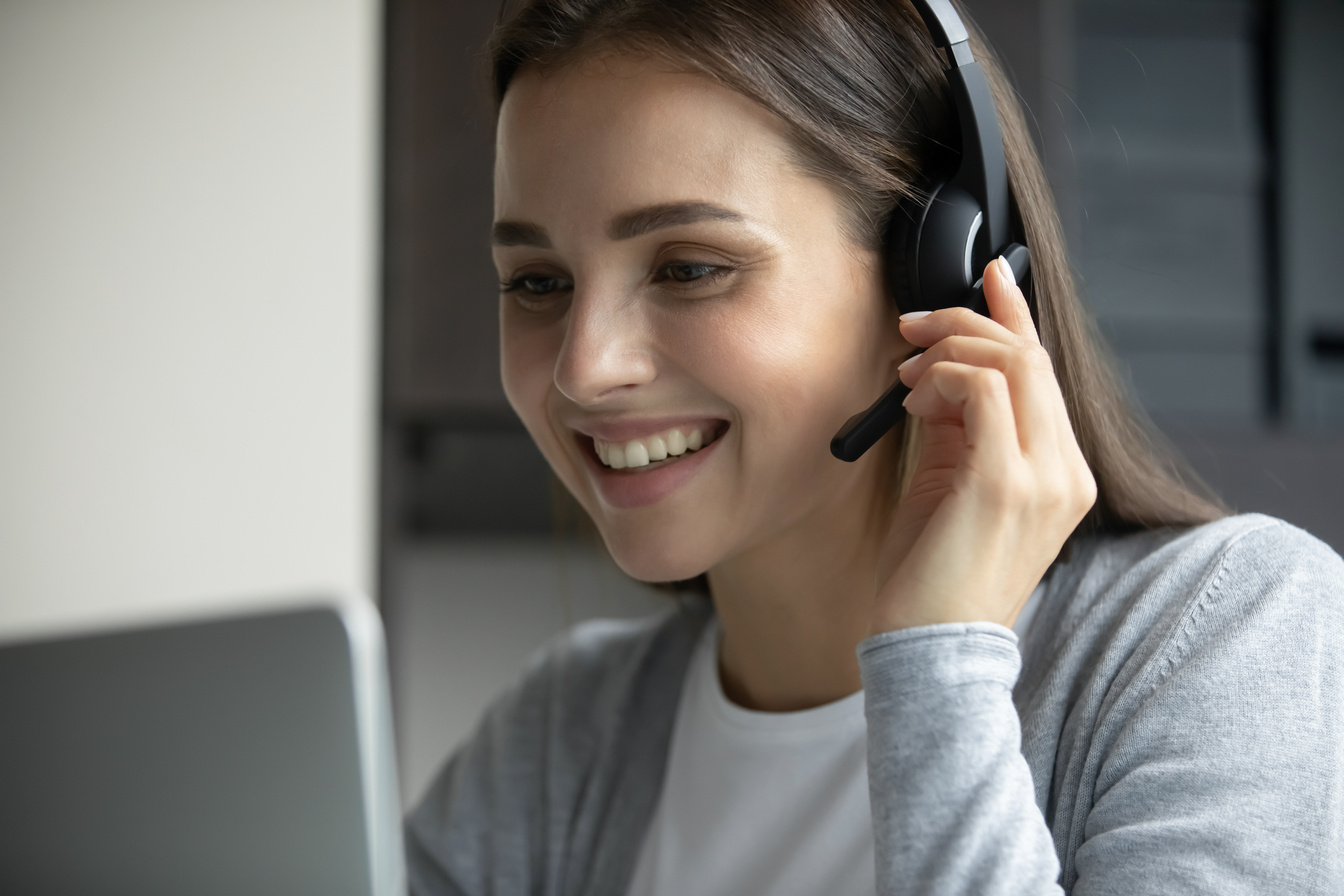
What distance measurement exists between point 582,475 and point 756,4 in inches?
15.9

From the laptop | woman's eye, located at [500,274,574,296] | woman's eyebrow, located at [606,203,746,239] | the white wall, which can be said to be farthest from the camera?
the white wall

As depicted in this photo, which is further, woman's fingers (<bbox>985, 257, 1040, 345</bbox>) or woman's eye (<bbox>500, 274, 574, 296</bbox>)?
woman's eye (<bbox>500, 274, 574, 296</bbox>)

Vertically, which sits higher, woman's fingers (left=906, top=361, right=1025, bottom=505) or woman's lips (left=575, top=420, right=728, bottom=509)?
woman's fingers (left=906, top=361, right=1025, bottom=505)

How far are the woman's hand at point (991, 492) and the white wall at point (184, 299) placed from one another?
1.29 meters

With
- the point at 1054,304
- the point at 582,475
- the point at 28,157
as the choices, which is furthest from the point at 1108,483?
the point at 28,157

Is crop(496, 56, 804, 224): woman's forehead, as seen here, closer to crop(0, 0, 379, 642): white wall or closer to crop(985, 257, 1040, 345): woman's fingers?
crop(985, 257, 1040, 345): woman's fingers

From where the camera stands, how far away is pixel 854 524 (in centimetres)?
95

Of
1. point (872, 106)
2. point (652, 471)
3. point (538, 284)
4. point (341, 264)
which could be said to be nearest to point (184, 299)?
point (341, 264)

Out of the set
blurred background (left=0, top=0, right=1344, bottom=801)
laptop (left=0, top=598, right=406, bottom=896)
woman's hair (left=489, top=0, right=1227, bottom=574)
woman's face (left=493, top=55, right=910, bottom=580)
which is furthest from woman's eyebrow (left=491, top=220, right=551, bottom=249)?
blurred background (left=0, top=0, right=1344, bottom=801)

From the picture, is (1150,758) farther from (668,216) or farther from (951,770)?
(668,216)

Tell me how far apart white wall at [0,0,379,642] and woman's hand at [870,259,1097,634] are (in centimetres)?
129

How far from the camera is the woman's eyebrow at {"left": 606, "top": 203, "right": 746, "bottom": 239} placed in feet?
2.54

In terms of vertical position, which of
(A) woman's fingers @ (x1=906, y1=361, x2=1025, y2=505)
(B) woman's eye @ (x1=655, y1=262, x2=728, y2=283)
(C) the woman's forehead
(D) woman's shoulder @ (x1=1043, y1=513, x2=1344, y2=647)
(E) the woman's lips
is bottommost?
(D) woman's shoulder @ (x1=1043, y1=513, x2=1344, y2=647)

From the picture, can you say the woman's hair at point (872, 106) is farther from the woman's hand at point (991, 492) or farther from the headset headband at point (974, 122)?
the woman's hand at point (991, 492)
